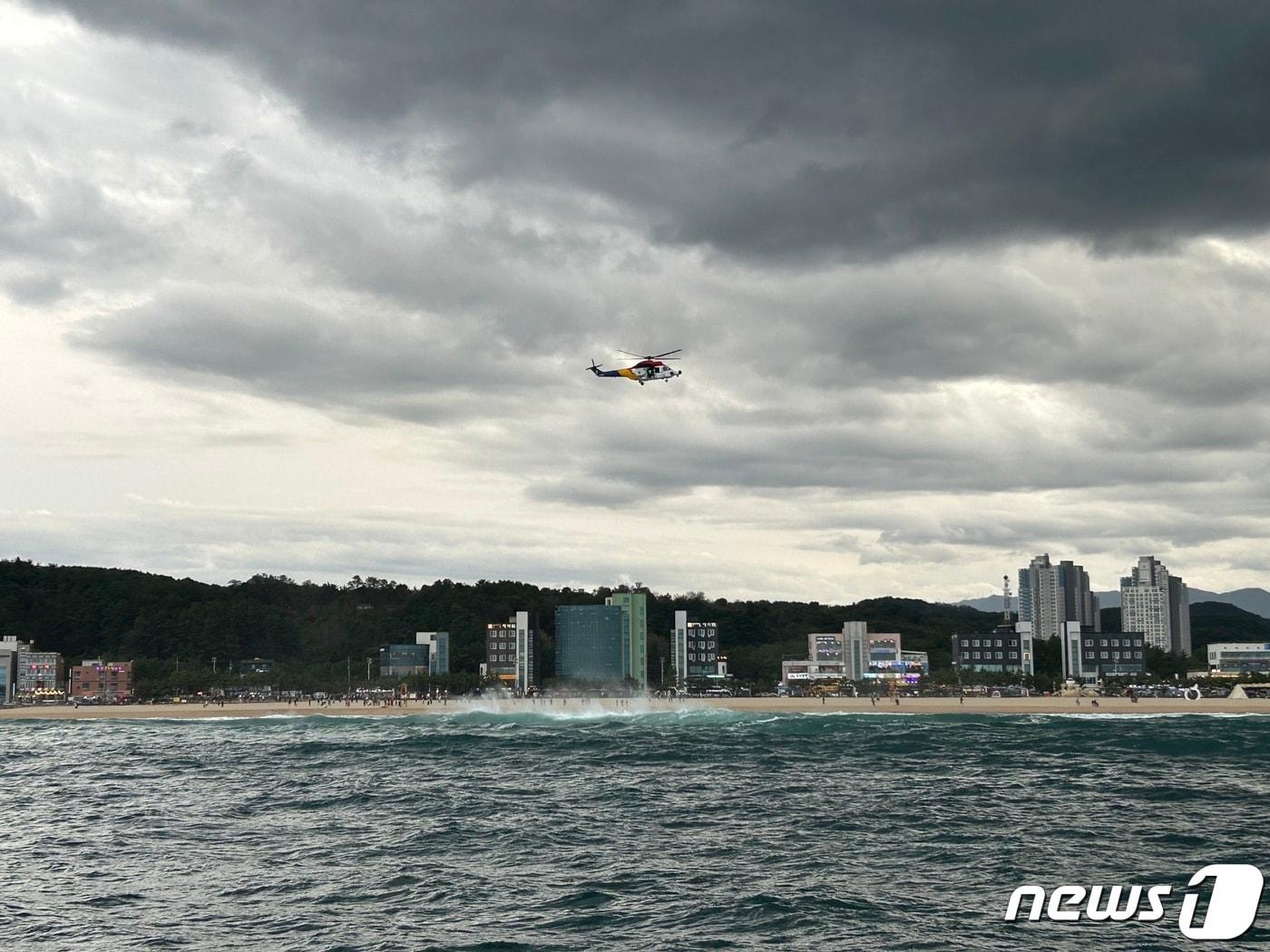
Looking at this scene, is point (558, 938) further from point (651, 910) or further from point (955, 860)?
Result: point (955, 860)

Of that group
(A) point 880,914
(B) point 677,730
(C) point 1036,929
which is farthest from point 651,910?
(B) point 677,730

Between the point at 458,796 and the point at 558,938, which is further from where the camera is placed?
the point at 458,796

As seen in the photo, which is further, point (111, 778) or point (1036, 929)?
point (111, 778)

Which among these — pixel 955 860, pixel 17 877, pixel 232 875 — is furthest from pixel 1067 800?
pixel 17 877

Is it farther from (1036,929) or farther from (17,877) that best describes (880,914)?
(17,877)

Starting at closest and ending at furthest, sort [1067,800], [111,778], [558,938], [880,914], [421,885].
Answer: [558,938], [880,914], [421,885], [1067,800], [111,778]

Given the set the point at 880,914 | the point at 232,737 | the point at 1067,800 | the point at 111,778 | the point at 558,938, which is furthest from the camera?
the point at 232,737
